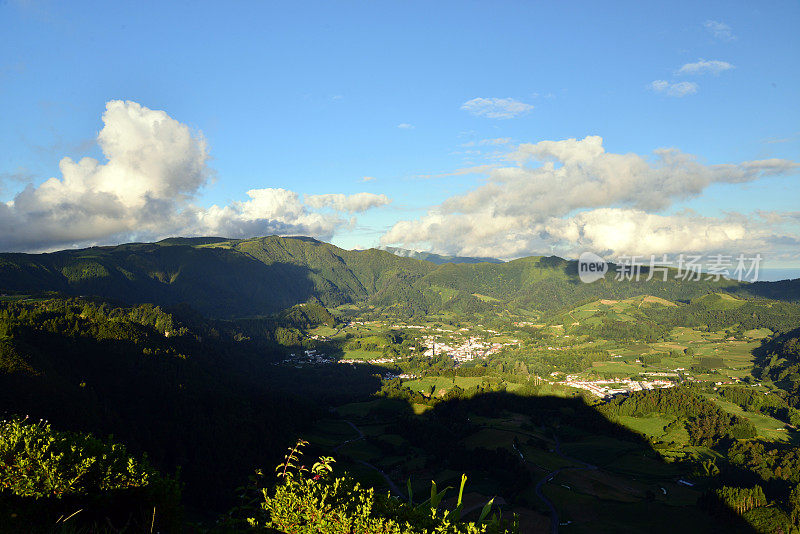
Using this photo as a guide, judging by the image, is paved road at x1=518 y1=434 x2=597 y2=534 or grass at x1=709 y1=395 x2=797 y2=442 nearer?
paved road at x1=518 y1=434 x2=597 y2=534

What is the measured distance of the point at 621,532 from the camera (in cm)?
7088

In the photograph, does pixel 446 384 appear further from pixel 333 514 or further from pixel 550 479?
pixel 333 514

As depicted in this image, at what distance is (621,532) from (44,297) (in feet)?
776

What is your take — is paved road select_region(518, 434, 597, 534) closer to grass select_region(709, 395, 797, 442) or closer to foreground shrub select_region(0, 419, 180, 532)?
grass select_region(709, 395, 797, 442)

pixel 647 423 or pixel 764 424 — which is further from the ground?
pixel 764 424

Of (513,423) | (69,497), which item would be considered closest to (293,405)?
(513,423)

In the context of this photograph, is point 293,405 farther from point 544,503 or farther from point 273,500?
point 273,500

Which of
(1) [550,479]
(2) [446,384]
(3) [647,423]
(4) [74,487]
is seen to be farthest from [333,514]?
(2) [446,384]

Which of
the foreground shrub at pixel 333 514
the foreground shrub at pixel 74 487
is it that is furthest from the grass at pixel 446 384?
the foreground shrub at pixel 333 514

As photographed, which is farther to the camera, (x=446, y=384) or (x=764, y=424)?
(x=446, y=384)

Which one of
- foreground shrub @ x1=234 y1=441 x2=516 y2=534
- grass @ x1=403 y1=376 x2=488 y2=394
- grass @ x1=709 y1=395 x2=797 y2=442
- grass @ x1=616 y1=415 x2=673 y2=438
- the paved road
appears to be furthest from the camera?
grass @ x1=403 y1=376 x2=488 y2=394

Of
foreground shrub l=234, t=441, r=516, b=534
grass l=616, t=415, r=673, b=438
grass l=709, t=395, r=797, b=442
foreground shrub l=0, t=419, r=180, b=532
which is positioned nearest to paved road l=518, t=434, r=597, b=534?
grass l=616, t=415, r=673, b=438

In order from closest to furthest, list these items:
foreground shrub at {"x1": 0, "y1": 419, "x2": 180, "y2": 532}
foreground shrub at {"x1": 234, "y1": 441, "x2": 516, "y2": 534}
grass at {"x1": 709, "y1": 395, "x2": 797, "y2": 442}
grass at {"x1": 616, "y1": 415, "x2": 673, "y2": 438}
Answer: foreground shrub at {"x1": 234, "y1": 441, "x2": 516, "y2": 534}, foreground shrub at {"x1": 0, "y1": 419, "x2": 180, "y2": 532}, grass at {"x1": 709, "y1": 395, "x2": 797, "y2": 442}, grass at {"x1": 616, "y1": 415, "x2": 673, "y2": 438}

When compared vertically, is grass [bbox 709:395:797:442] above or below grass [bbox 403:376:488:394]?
above
